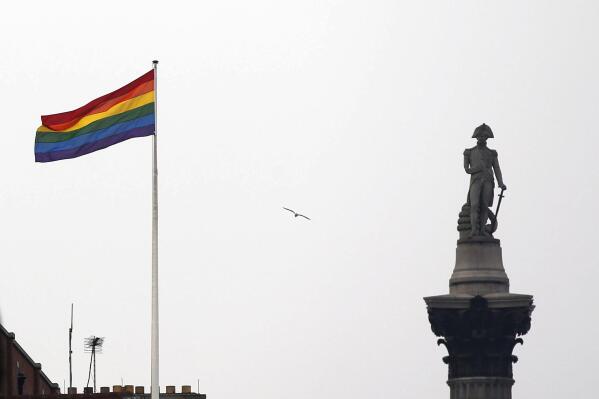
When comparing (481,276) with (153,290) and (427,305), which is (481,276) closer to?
(427,305)

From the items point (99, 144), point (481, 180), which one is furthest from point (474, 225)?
point (99, 144)

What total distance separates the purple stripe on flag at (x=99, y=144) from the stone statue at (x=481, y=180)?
34209mm

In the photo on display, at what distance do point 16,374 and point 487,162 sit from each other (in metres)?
33.8

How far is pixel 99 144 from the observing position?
76375 mm

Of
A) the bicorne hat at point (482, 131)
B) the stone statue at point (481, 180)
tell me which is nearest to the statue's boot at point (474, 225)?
the stone statue at point (481, 180)

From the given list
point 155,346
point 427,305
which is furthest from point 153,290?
point 427,305

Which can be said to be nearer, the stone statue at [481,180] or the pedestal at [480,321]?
the pedestal at [480,321]

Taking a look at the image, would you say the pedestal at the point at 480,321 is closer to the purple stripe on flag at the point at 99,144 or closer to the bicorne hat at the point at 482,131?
the bicorne hat at the point at 482,131

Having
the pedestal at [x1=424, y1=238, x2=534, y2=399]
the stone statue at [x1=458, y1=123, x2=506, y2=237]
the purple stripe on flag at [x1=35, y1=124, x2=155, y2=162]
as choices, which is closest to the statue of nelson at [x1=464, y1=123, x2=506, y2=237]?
the stone statue at [x1=458, y1=123, x2=506, y2=237]

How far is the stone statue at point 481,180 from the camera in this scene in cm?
10794

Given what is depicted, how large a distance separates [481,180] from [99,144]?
35.6 meters

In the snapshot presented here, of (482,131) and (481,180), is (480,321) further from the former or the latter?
(482,131)

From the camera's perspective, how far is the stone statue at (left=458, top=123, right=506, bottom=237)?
4250 inches

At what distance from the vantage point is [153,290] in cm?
7431
